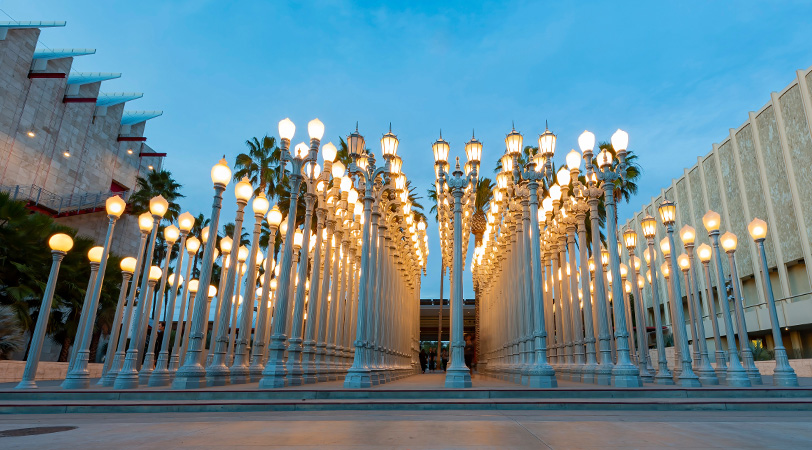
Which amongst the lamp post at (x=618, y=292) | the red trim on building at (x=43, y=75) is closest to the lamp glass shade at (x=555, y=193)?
the lamp post at (x=618, y=292)

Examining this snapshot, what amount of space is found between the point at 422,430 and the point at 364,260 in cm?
626

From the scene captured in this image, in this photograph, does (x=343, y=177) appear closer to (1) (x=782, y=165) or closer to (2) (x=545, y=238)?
(2) (x=545, y=238)

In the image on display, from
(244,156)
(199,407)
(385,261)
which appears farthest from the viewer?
(244,156)

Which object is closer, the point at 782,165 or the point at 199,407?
the point at 199,407

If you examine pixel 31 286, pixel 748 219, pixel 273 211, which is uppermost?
pixel 748 219

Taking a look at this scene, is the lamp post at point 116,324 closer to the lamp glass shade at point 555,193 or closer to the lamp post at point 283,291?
the lamp post at point 283,291

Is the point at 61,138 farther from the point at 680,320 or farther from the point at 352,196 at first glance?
the point at 680,320

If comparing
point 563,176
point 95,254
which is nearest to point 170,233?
point 95,254

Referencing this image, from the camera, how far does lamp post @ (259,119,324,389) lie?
409 inches

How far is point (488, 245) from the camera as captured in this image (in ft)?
77.1

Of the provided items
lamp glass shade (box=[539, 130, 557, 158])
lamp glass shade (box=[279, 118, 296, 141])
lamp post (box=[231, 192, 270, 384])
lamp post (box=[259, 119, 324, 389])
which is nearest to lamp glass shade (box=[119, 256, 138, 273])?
lamp post (box=[231, 192, 270, 384])

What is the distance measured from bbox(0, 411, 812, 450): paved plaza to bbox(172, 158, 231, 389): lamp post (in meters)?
2.27

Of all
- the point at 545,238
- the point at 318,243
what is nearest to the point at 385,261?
the point at 318,243

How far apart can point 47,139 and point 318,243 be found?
1319 inches
